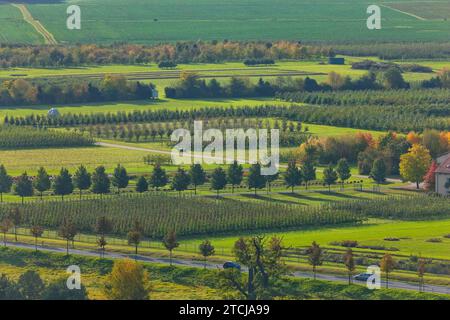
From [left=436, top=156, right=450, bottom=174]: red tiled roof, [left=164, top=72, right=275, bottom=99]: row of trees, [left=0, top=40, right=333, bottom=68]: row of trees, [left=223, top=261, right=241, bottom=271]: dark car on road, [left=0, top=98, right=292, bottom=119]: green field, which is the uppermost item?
[left=0, top=40, right=333, bottom=68]: row of trees

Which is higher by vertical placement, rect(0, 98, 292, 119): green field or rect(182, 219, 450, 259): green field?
rect(0, 98, 292, 119): green field

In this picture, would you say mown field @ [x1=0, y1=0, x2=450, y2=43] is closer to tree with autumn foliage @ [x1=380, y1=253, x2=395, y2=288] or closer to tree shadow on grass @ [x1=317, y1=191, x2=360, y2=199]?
tree shadow on grass @ [x1=317, y1=191, x2=360, y2=199]

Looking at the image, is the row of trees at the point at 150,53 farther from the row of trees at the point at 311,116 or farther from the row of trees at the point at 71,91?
the row of trees at the point at 311,116

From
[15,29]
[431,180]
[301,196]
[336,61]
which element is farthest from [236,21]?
[301,196]

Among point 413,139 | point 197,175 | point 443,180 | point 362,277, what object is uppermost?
point 413,139

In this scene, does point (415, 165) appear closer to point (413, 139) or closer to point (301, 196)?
point (301, 196)

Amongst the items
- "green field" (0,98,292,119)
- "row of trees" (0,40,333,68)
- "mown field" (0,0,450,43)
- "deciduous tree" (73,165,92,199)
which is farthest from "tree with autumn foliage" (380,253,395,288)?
"mown field" (0,0,450,43)

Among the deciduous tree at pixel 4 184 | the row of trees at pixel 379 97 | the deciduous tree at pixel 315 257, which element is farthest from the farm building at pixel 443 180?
the row of trees at pixel 379 97
